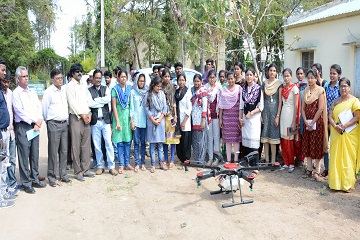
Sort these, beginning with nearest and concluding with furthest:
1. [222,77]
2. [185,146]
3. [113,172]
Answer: [113,172], [185,146], [222,77]

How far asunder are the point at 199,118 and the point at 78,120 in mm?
2071

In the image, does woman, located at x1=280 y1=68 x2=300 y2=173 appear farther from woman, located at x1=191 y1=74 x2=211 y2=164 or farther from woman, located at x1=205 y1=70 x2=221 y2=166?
woman, located at x1=191 y1=74 x2=211 y2=164

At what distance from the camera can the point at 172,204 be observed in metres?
4.75

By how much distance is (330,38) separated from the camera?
12.6m

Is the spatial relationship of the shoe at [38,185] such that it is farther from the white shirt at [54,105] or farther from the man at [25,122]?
the white shirt at [54,105]

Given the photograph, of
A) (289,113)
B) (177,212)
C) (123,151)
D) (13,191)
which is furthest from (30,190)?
(289,113)

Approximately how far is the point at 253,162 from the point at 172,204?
1.68 m

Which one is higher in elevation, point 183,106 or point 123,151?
point 183,106

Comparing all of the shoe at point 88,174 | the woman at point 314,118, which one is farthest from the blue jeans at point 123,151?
the woman at point 314,118

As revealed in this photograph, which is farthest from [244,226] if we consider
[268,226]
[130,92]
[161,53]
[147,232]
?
[161,53]

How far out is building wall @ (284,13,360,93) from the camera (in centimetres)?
1177

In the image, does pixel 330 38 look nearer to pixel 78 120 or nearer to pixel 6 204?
pixel 78 120

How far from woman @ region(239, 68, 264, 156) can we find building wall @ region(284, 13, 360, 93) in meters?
7.26

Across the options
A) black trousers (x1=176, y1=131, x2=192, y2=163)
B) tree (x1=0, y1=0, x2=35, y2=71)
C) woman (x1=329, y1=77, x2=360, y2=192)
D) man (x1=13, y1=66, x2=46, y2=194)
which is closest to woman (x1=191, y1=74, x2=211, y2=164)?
black trousers (x1=176, y1=131, x2=192, y2=163)
